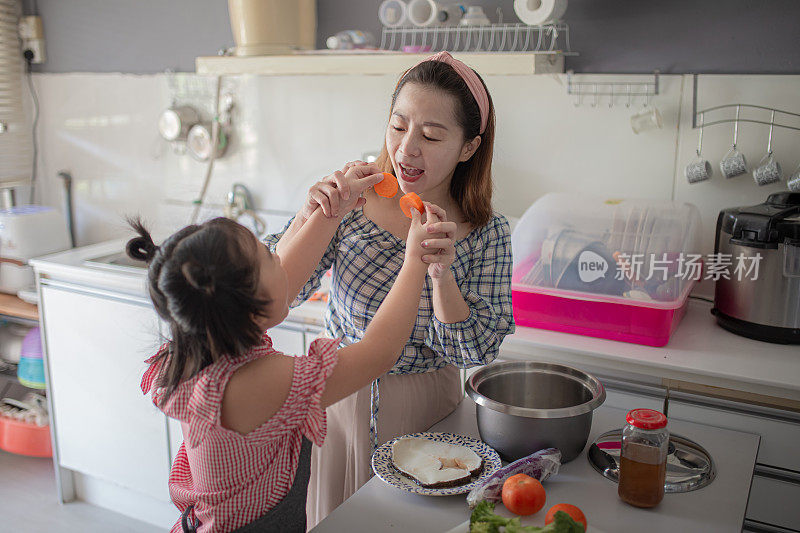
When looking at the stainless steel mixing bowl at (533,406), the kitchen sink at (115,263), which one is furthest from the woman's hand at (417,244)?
the kitchen sink at (115,263)

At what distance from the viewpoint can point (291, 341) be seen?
2312mm

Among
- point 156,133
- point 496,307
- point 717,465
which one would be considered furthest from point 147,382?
point 156,133

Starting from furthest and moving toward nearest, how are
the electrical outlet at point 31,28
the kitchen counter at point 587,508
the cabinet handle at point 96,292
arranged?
the electrical outlet at point 31,28 → the cabinet handle at point 96,292 → the kitchen counter at point 587,508

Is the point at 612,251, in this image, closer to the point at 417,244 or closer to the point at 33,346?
the point at 417,244

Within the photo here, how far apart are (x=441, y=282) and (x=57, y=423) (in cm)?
218

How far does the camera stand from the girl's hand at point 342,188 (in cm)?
127

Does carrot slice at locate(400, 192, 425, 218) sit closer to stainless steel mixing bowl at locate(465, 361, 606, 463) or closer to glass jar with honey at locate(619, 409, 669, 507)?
stainless steel mixing bowl at locate(465, 361, 606, 463)

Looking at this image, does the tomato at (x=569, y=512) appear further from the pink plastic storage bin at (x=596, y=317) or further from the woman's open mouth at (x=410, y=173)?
the pink plastic storage bin at (x=596, y=317)

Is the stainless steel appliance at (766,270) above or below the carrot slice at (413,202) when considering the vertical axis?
below

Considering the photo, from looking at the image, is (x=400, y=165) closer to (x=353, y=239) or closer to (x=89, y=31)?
(x=353, y=239)

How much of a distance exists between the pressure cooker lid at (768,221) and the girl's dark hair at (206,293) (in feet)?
4.64

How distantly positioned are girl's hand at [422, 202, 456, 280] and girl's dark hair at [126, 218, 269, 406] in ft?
0.96

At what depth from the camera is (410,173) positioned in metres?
1.36

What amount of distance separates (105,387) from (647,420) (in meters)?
2.13
